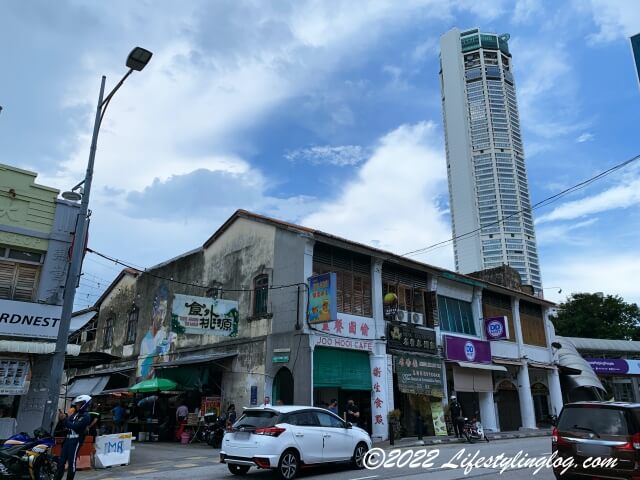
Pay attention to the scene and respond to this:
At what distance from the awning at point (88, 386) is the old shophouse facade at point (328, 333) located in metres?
1.21

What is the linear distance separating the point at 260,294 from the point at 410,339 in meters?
6.67

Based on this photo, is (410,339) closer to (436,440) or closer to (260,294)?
(436,440)

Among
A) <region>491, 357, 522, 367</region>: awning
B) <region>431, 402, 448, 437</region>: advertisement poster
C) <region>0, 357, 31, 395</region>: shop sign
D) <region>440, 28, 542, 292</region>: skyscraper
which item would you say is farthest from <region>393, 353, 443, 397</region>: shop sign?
<region>440, 28, 542, 292</region>: skyscraper

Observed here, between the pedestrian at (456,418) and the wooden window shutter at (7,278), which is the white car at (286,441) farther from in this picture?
the pedestrian at (456,418)

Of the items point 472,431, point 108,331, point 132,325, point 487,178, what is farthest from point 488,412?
point 487,178

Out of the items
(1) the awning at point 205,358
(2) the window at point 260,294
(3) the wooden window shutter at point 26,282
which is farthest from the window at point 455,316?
(3) the wooden window shutter at point 26,282

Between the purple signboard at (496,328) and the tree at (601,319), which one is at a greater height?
the tree at (601,319)

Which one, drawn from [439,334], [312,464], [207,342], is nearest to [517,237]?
[439,334]

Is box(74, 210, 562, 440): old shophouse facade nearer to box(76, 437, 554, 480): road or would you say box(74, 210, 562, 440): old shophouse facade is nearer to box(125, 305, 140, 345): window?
box(125, 305, 140, 345): window

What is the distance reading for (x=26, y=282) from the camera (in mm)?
13977

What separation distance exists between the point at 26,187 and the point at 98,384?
1412cm

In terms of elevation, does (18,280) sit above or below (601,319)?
below

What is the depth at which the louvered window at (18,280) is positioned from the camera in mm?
13672

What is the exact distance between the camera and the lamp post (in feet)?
33.5
